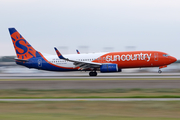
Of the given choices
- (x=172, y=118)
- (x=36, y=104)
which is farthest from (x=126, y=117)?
(x=36, y=104)

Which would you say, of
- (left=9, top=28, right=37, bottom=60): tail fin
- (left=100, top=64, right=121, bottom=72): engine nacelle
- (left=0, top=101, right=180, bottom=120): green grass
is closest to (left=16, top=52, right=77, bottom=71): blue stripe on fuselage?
(left=9, top=28, right=37, bottom=60): tail fin

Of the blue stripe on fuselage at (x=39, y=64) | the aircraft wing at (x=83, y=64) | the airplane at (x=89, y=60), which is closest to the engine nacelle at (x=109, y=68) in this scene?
the airplane at (x=89, y=60)

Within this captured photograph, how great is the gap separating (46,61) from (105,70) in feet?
31.9

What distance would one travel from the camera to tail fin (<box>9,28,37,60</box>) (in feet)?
136

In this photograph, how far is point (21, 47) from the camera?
41.7 meters

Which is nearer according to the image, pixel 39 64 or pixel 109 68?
pixel 109 68

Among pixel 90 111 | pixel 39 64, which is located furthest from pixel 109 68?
pixel 90 111

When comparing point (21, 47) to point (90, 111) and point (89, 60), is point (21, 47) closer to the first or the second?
point (89, 60)

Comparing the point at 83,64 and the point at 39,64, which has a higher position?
the point at 39,64

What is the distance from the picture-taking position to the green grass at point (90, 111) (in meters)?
10.9

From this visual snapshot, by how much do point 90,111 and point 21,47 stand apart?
3149 centimetres

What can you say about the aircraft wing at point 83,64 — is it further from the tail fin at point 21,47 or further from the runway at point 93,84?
the runway at point 93,84

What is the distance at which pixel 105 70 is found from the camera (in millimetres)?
37500

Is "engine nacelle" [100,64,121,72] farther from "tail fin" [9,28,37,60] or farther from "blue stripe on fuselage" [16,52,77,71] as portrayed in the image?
"tail fin" [9,28,37,60]
